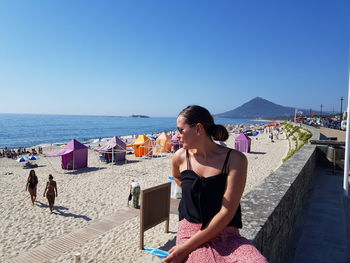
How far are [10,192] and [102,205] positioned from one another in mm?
5467

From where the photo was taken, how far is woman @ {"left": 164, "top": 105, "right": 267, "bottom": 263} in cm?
134

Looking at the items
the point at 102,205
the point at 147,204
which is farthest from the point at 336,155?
the point at 102,205

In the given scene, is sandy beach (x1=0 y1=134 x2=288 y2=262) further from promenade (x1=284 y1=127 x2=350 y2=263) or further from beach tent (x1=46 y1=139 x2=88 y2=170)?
promenade (x1=284 y1=127 x2=350 y2=263)

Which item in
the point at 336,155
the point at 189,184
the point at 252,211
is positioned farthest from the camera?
the point at 336,155

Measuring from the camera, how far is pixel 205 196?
141cm

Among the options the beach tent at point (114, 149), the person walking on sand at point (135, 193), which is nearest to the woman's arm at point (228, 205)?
the person walking on sand at point (135, 193)

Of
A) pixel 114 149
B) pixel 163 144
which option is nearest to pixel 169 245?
pixel 114 149

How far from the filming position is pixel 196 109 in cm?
151

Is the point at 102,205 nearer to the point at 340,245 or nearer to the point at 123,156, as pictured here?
the point at 340,245

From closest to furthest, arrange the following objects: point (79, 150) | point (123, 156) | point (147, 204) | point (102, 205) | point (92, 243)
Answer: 1. point (147, 204)
2. point (92, 243)
3. point (102, 205)
4. point (79, 150)
5. point (123, 156)

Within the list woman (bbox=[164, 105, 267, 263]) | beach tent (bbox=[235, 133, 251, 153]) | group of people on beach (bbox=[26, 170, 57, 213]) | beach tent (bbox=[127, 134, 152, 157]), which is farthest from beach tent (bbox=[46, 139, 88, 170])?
woman (bbox=[164, 105, 267, 263])

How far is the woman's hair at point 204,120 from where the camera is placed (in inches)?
59.1

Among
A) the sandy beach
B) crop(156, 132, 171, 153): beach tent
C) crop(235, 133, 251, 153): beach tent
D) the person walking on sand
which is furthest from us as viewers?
crop(156, 132, 171, 153): beach tent

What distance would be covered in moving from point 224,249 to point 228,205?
0.83 ft
